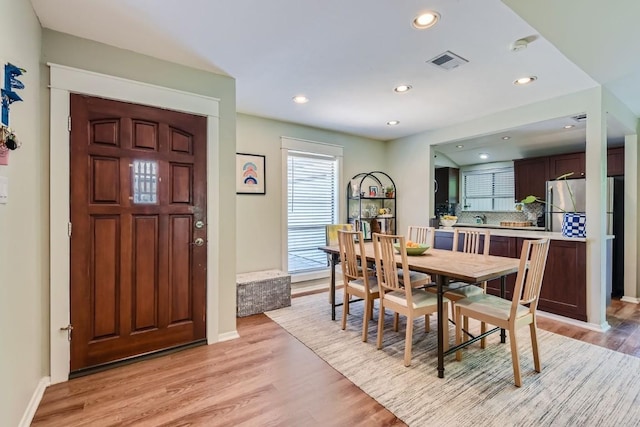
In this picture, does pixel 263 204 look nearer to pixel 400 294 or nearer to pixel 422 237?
pixel 422 237

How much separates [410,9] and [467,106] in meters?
2.13

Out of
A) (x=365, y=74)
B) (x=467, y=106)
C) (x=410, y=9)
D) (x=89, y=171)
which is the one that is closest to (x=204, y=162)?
(x=89, y=171)

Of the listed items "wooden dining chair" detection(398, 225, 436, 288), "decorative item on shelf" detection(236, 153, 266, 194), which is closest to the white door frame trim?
"decorative item on shelf" detection(236, 153, 266, 194)

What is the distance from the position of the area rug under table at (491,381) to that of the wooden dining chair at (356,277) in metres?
0.26

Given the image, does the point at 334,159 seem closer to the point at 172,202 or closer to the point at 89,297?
the point at 172,202

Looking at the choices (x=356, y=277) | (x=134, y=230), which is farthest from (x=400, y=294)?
(x=134, y=230)

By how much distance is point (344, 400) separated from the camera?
78.4 inches

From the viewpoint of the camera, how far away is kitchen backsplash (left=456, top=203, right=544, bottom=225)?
18.5 ft

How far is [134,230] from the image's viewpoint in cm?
243

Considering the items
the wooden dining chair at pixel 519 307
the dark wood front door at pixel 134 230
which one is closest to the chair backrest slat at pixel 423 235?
the wooden dining chair at pixel 519 307

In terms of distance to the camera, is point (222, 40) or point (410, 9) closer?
point (410, 9)

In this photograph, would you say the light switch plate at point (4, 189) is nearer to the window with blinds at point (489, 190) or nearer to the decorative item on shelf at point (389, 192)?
the decorative item on shelf at point (389, 192)

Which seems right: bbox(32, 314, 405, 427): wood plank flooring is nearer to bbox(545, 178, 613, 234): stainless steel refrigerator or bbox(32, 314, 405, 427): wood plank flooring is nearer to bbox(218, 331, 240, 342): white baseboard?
bbox(218, 331, 240, 342): white baseboard

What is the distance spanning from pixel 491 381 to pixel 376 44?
258cm
